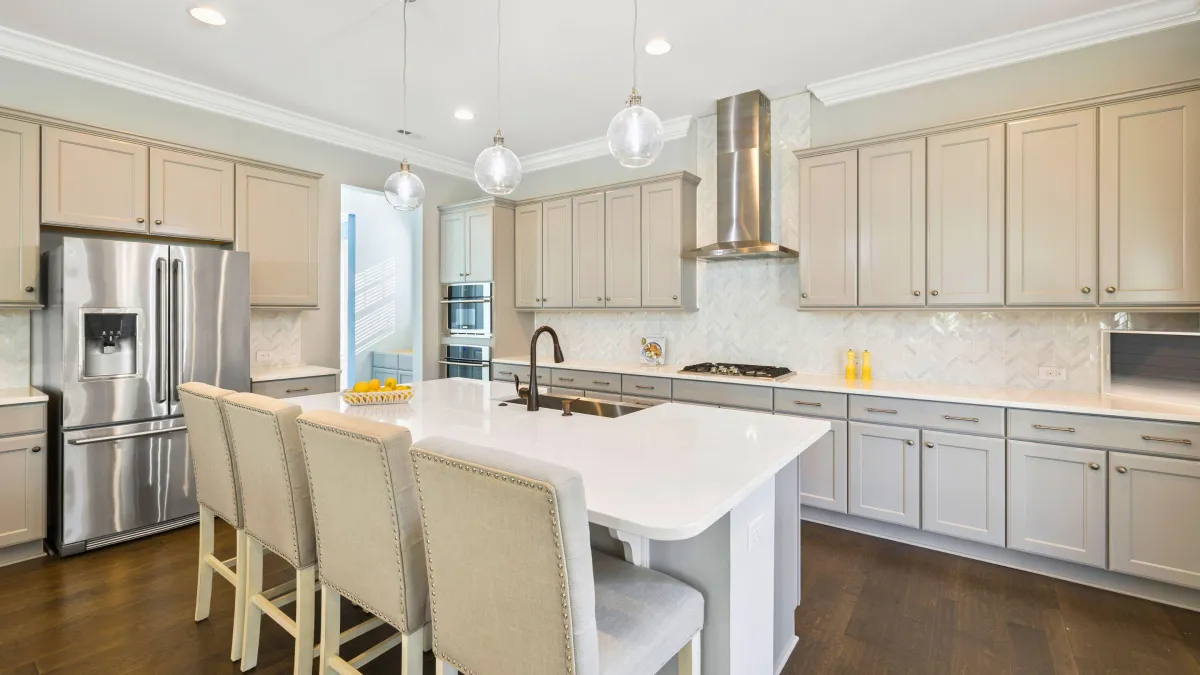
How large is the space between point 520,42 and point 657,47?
2.57 ft

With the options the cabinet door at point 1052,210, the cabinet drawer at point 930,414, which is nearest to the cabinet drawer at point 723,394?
the cabinet drawer at point 930,414

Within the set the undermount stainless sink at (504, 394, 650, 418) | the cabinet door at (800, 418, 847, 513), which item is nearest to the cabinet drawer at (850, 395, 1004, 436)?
the cabinet door at (800, 418, 847, 513)

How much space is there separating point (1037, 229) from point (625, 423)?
2.52 metres

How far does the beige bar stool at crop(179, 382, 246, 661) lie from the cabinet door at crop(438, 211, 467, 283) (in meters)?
3.24

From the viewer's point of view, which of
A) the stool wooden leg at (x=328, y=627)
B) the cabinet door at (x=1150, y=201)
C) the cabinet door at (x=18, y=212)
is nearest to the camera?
the stool wooden leg at (x=328, y=627)

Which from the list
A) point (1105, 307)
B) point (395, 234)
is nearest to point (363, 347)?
point (395, 234)

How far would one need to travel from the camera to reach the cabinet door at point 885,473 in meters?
3.09

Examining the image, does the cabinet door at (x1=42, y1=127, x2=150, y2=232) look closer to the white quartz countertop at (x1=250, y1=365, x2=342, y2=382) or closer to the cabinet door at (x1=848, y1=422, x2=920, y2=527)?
the white quartz countertop at (x1=250, y1=365, x2=342, y2=382)

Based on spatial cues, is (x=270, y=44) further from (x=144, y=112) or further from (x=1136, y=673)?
(x=1136, y=673)

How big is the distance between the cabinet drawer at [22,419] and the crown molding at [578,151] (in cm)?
374

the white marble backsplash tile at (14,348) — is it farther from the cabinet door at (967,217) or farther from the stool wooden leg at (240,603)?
the cabinet door at (967,217)

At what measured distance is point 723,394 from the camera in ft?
12.2

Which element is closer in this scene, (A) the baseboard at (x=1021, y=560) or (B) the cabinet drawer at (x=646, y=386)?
(A) the baseboard at (x=1021, y=560)

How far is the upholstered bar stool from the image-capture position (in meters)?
1.04
